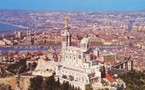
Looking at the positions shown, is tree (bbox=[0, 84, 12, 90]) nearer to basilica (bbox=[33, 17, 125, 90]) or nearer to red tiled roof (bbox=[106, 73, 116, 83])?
basilica (bbox=[33, 17, 125, 90])

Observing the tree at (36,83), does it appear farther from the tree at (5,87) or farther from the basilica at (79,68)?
the tree at (5,87)

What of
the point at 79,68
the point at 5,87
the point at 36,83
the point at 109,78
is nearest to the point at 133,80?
the point at 109,78

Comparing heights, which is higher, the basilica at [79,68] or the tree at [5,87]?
the basilica at [79,68]

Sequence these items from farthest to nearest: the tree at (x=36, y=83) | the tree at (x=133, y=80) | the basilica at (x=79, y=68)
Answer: the tree at (x=36, y=83), the basilica at (x=79, y=68), the tree at (x=133, y=80)

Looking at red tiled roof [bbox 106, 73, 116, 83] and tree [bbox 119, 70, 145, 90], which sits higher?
red tiled roof [bbox 106, 73, 116, 83]

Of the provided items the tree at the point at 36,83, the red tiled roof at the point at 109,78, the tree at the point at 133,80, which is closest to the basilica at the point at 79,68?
the red tiled roof at the point at 109,78

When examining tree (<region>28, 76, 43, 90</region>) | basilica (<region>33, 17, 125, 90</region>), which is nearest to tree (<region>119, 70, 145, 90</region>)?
basilica (<region>33, 17, 125, 90</region>)

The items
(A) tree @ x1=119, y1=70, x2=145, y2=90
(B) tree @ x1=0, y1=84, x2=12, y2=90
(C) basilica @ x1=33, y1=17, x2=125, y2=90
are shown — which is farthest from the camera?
(B) tree @ x1=0, y1=84, x2=12, y2=90

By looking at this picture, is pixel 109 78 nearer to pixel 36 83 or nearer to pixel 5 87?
pixel 36 83
